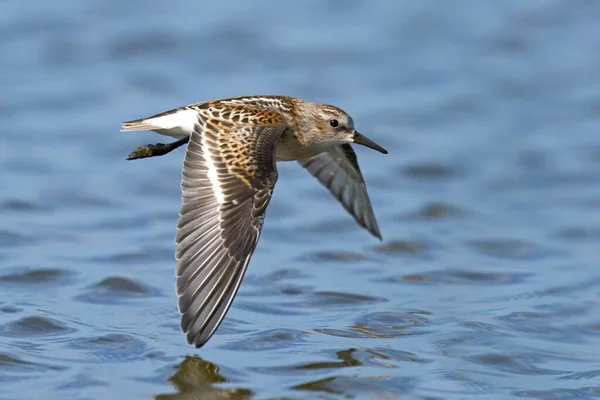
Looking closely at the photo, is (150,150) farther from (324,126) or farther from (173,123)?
(324,126)

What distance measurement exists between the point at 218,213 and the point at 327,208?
13.4 feet

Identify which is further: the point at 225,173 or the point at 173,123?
the point at 173,123

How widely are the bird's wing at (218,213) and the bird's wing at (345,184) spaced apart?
1.73m

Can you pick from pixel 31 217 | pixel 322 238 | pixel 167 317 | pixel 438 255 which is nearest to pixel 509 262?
pixel 438 255

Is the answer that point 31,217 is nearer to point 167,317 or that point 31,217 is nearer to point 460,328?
point 167,317

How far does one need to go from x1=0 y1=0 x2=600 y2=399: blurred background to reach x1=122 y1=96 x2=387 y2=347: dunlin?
579mm

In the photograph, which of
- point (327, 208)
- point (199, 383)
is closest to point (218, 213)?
point (199, 383)

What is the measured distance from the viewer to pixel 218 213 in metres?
7.31

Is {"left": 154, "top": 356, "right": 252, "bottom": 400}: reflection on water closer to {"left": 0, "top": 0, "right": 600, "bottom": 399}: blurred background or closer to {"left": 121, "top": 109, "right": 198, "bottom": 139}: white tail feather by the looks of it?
{"left": 0, "top": 0, "right": 600, "bottom": 399}: blurred background

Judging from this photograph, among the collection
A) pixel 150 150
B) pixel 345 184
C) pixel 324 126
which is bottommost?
pixel 345 184

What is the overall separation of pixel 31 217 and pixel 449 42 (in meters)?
7.49

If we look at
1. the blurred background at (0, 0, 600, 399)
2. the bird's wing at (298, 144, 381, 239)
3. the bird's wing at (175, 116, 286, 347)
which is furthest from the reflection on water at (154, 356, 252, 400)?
the bird's wing at (298, 144, 381, 239)

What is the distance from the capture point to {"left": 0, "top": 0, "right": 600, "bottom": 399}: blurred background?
292 inches

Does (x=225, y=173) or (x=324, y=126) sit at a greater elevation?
(x=324, y=126)
